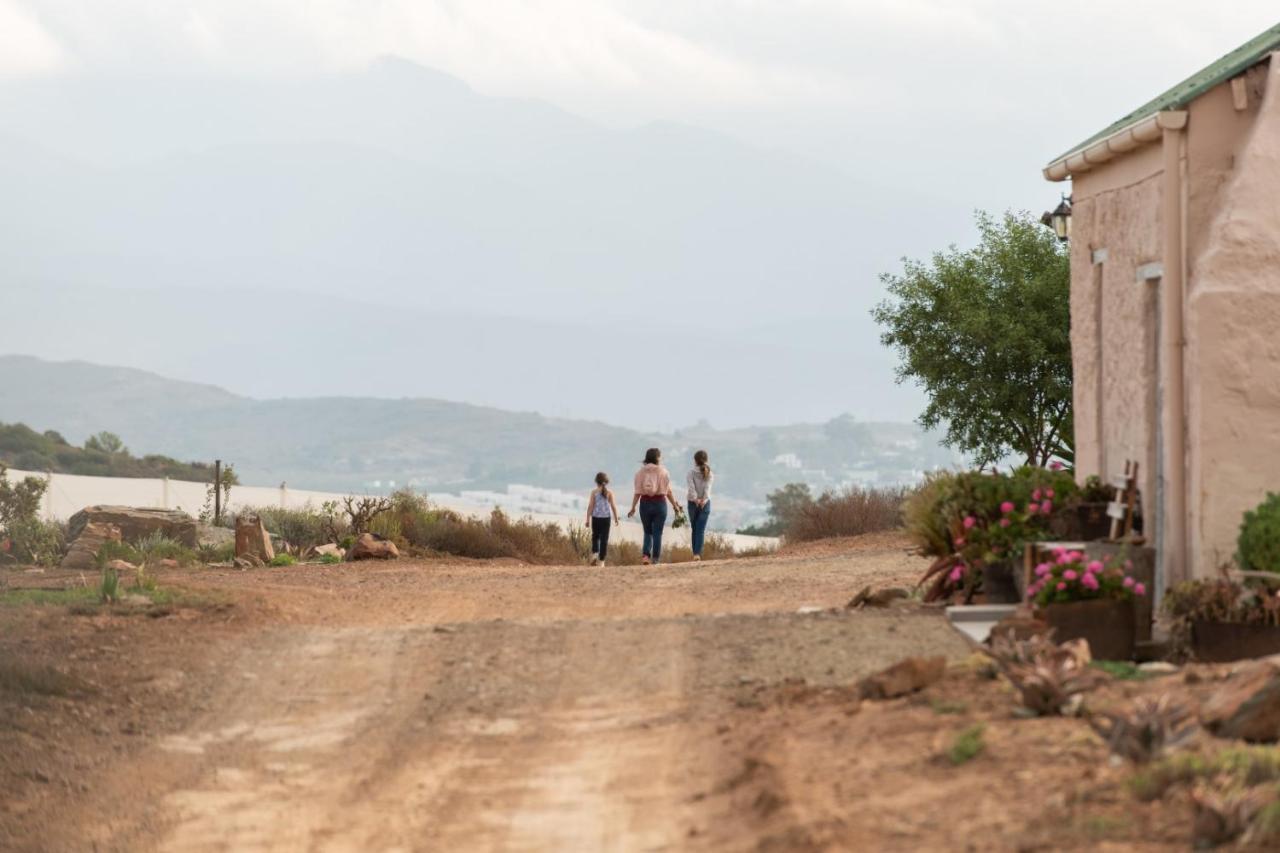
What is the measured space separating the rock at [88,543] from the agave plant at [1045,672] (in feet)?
46.1

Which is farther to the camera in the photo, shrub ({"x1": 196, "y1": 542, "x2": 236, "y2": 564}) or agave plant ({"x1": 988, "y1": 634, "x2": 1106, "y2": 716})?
shrub ({"x1": 196, "y1": 542, "x2": 236, "y2": 564})

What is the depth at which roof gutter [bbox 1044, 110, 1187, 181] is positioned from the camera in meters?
12.3

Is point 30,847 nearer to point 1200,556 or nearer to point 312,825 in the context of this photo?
point 312,825

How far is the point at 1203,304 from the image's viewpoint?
38.5 ft

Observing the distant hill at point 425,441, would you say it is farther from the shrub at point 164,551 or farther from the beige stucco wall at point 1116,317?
the beige stucco wall at point 1116,317

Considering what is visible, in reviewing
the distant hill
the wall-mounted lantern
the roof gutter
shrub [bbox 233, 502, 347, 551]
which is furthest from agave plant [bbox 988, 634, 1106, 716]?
the distant hill

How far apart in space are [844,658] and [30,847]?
4.87 meters

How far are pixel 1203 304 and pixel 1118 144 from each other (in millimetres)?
1962

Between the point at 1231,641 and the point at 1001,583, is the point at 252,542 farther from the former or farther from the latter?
the point at 1231,641

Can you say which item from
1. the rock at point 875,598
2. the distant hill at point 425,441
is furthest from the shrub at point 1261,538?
the distant hill at point 425,441

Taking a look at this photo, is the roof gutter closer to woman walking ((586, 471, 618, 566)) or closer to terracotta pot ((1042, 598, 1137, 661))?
terracotta pot ((1042, 598, 1137, 661))

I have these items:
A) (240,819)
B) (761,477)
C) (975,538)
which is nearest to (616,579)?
(975,538)

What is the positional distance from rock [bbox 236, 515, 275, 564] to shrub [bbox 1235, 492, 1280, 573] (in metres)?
13.3

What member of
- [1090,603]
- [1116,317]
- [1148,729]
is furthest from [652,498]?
[1148,729]
